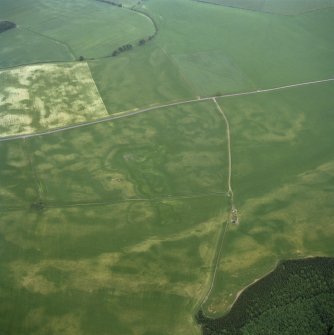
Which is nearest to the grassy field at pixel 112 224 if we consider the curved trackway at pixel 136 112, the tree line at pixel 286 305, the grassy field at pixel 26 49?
the curved trackway at pixel 136 112

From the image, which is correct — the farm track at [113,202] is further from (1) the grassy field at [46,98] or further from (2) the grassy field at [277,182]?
(1) the grassy field at [46,98]

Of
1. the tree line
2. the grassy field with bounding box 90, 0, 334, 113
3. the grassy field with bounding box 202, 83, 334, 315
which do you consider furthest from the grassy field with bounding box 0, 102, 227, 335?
the grassy field with bounding box 90, 0, 334, 113

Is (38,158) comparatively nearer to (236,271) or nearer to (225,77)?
(236,271)

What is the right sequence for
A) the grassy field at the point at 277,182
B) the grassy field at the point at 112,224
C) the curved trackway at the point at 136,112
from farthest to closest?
the curved trackway at the point at 136,112 < the grassy field at the point at 277,182 < the grassy field at the point at 112,224

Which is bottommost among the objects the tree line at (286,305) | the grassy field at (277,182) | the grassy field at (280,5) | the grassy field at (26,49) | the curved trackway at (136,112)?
the tree line at (286,305)

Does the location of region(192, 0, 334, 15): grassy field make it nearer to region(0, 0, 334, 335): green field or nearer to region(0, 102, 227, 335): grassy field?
region(0, 0, 334, 335): green field

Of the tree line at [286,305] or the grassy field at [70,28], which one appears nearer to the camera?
the tree line at [286,305]

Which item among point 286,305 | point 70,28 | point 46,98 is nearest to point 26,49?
point 70,28
